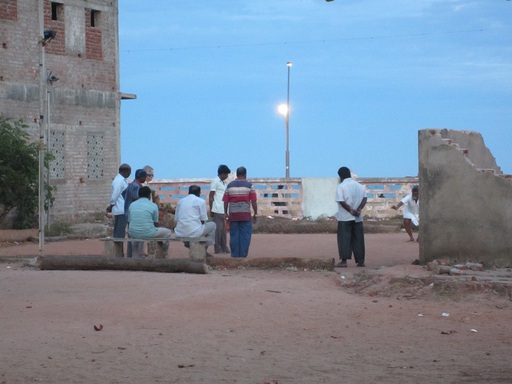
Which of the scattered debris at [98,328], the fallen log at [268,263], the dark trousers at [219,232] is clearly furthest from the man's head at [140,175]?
the scattered debris at [98,328]

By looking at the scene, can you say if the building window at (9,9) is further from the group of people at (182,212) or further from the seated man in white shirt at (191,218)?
the seated man in white shirt at (191,218)

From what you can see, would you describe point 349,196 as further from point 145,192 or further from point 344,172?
point 145,192

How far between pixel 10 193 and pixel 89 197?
530 cm

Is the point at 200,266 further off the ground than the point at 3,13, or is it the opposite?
the point at 3,13

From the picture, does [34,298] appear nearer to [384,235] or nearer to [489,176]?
[489,176]

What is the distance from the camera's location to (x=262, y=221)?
30641mm

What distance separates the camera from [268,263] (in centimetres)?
1655

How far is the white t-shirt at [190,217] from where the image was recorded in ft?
56.0

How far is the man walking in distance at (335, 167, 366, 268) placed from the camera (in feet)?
55.2

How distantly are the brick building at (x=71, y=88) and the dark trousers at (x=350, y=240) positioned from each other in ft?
45.5

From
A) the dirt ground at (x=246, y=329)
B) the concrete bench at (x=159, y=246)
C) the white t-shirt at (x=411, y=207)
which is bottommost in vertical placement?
the dirt ground at (x=246, y=329)

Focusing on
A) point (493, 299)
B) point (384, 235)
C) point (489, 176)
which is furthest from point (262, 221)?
point (493, 299)

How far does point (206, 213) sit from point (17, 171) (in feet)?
33.0

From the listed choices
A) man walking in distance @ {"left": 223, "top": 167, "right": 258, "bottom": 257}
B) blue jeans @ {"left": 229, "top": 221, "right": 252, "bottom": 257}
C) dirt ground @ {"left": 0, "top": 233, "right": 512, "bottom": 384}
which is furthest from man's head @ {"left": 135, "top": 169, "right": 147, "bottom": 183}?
dirt ground @ {"left": 0, "top": 233, "right": 512, "bottom": 384}
